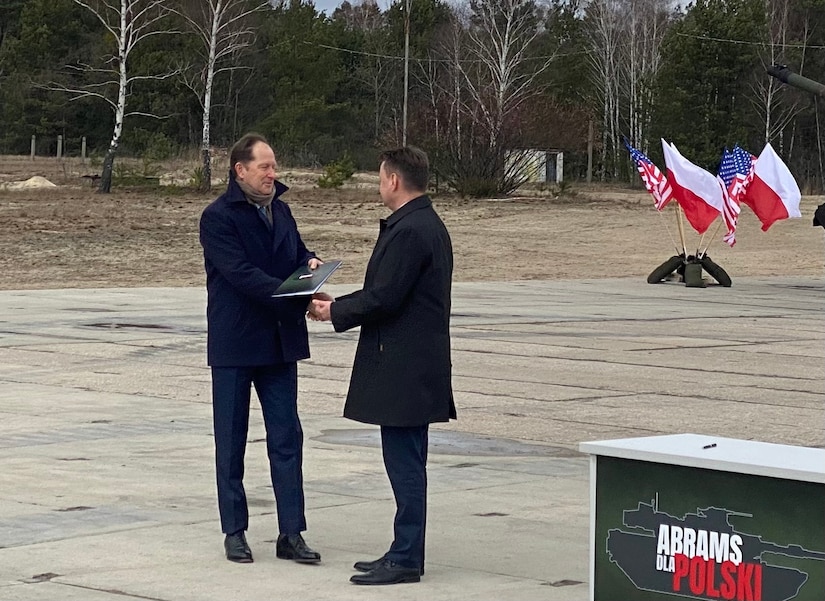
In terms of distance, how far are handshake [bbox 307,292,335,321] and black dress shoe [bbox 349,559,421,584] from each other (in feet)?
3.77

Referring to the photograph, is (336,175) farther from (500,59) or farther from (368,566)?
(368,566)

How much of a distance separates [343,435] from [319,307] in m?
4.24

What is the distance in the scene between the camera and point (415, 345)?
7082 millimetres

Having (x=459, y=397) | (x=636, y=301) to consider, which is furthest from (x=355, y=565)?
(x=636, y=301)

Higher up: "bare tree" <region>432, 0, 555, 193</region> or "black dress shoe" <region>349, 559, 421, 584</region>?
"bare tree" <region>432, 0, 555, 193</region>

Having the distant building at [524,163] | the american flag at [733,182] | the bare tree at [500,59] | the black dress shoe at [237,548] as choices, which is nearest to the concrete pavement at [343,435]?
the black dress shoe at [237,548]

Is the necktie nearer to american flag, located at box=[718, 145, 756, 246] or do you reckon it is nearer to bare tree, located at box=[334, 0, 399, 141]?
american flag, located at box=[718, 145, 756, 246]

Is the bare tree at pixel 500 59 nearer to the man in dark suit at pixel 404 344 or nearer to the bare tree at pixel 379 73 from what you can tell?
the bare tree at pixel 379 73

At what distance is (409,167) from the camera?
282 inches

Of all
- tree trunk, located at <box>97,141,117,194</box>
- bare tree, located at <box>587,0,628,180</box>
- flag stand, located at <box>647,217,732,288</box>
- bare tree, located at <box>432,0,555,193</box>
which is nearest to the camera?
flag stand, located at <box>647,217,732,288</box>

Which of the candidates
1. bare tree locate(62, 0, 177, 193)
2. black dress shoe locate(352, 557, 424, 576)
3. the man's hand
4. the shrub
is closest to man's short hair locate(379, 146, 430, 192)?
the man's hand

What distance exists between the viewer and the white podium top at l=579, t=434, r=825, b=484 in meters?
5.26

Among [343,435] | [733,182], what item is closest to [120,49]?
[733,182]

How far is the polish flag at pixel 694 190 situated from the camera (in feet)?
103
